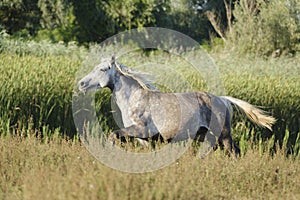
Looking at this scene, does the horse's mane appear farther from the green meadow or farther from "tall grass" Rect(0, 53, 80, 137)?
"tall grass" Rect(0, 53, 80, 137)

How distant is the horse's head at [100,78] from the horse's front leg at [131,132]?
0.71 metres

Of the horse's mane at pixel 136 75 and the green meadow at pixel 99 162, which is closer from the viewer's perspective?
the green meadow at pixel 99 162

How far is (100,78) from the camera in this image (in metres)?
7.41

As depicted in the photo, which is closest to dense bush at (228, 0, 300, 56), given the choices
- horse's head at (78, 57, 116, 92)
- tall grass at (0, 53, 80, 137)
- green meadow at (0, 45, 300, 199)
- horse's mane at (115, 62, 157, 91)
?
green meadow at (0, 45, 300, 199)

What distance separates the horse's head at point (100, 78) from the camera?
738 cm

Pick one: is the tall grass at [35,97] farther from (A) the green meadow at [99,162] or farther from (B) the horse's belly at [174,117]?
(B) the horse's belly at [174,117]

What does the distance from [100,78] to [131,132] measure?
835mm

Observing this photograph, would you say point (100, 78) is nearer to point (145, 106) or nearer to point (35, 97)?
point (145, 106)

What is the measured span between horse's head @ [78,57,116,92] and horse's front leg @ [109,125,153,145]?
706 millimetres

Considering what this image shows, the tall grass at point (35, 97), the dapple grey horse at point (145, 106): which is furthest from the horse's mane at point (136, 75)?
the tall grass at point (35, 97)

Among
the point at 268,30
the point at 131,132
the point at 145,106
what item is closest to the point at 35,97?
the point at 145,106

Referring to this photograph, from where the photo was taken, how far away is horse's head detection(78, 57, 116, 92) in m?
7.38

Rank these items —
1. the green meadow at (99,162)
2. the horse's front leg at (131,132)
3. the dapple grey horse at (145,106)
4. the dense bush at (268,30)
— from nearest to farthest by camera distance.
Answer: the green meadow at (99,162) → the horse's front leg at (131,132) → the dapple grey horse at (145,106) → the dense bush at (268,30)

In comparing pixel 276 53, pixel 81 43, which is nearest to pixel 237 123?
pixel 276 53
